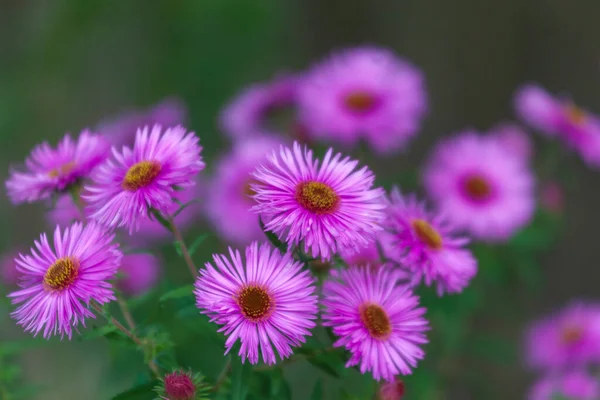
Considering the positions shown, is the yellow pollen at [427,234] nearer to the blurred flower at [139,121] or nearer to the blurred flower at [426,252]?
the blurred flower at [426,252]

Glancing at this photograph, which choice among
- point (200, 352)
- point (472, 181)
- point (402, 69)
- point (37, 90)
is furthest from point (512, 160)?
point (37, 90)

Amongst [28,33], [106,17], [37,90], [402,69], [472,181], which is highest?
[106,17]

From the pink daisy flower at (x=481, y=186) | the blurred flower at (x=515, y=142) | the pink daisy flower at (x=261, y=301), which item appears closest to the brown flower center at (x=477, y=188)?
the pink daisy flower at (x=481, y=186)

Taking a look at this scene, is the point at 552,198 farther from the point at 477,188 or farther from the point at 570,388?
the point at 570,388

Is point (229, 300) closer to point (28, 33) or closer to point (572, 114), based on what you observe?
point (572, 114)

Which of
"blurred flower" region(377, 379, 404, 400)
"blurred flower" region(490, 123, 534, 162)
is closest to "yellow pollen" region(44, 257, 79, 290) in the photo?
"blurred flower" region(377, 379, 404, 400)

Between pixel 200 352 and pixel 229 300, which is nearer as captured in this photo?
pixel 229 300
